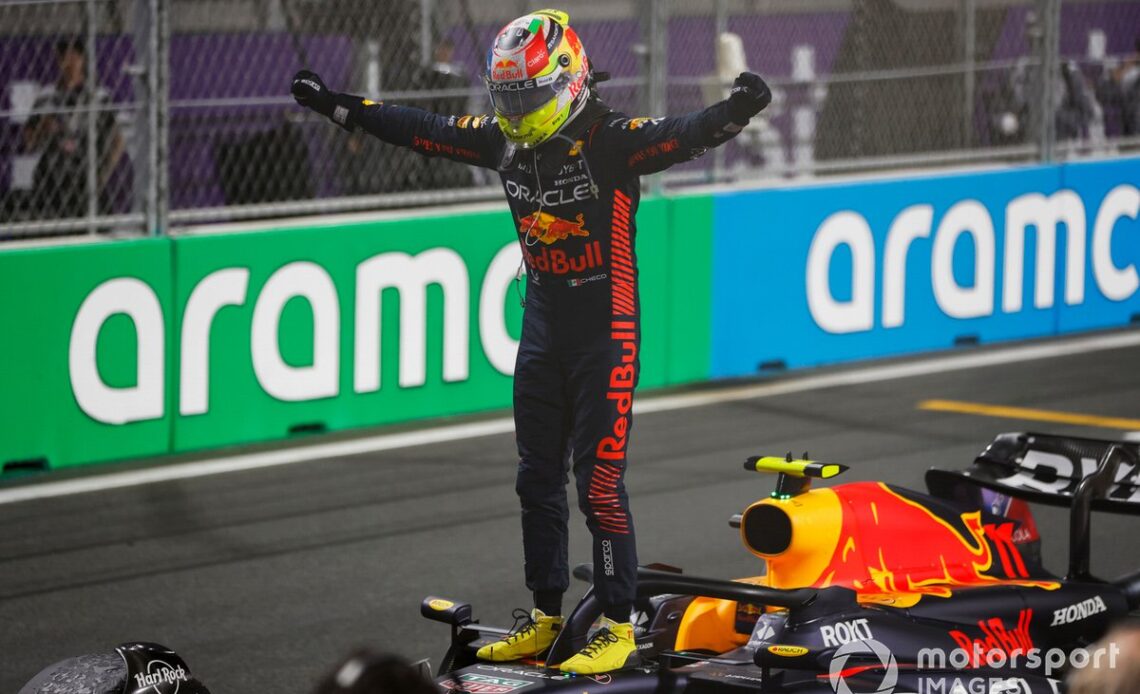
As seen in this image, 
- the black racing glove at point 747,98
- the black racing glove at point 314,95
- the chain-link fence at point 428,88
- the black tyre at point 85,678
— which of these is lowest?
the black tyre at point 85,678

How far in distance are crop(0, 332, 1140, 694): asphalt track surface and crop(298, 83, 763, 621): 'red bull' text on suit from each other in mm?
1223

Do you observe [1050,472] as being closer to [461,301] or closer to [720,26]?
[461,301]

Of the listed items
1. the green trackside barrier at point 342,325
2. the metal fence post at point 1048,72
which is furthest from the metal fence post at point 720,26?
the metal fence post at point 1048,72

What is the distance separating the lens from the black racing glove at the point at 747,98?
475 centimetres

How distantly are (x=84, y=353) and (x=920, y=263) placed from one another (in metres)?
5.77

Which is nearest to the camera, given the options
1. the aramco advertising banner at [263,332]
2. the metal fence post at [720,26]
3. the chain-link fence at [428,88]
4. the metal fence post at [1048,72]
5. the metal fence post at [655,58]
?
the aramco advertising banner at [263,332]

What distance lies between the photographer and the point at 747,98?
15.6ft

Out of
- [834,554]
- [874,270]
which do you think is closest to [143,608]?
[834,554]

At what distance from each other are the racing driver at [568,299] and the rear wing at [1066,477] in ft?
4.44

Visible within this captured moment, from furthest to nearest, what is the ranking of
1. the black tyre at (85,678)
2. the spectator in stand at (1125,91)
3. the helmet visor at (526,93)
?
the spectator in stand at (1125,91)
the helmet visor at (526,93)
the black tyre at (85,678)

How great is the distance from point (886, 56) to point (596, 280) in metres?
8.42

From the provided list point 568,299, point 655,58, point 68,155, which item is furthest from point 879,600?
point 655,58

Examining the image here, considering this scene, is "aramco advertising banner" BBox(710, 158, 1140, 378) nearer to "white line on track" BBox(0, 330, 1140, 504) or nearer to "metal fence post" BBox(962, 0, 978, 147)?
"white line on track" BBox(0, 330, 1140, 504)

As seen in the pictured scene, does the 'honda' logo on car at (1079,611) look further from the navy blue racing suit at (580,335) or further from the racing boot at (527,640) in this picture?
the racing boot at (527,640)
